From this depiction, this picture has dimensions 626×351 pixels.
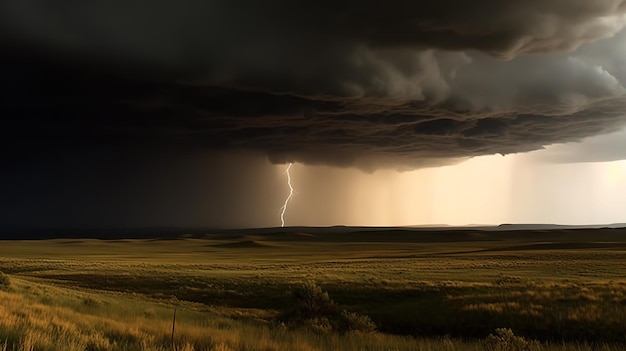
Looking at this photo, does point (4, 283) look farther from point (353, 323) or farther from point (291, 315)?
point (353, 323)

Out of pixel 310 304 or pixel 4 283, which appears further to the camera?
pixel 4 283

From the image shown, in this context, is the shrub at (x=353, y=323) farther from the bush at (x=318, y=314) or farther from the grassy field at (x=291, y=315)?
the grassy field at (x=291, y=315)

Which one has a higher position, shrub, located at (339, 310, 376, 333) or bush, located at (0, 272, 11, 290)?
bush, located at (0, 272, 11, 290)

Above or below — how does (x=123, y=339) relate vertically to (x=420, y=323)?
above

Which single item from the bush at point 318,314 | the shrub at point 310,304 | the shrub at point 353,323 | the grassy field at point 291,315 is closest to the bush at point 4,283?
the grassy field at point 291,315

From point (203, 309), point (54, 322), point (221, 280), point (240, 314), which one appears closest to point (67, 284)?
point (221, 280)

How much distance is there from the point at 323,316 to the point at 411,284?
50.1 feet

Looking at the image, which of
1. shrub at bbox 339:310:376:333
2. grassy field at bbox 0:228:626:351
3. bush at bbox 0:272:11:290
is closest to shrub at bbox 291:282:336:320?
grassy field at bbox 0:228:626:351

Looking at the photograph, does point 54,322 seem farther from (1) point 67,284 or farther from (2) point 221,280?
(1) point 67,284

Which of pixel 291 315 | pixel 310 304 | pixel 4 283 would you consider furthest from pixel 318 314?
pixel 4 283

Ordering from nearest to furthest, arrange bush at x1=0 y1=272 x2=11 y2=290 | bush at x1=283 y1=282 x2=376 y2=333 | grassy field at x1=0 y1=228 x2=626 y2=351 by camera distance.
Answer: grassy field at x1=0 y1=228 x2=626 y2=351, bush at x1=283 y1=282 x2=376 y2=333, bush at x1=0 y1=272 x2=11 y2=290

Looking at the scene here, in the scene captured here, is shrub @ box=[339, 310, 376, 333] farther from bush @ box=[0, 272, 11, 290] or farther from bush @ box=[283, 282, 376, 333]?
bush @ box=[0, 272, 11, 290]

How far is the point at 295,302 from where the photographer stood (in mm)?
23922

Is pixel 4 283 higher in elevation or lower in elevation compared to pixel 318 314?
higher
